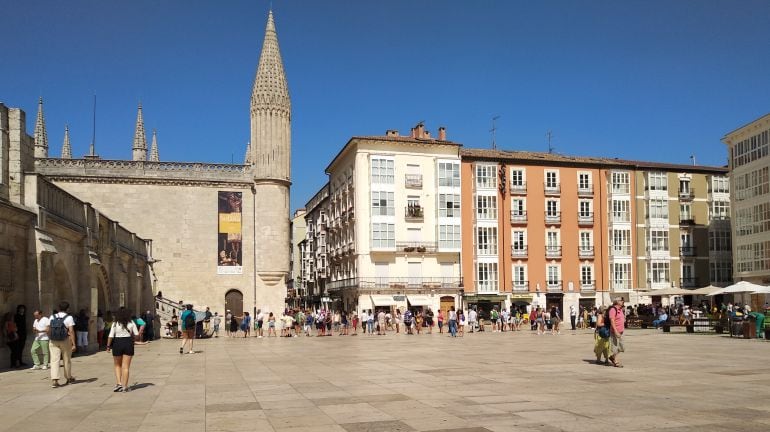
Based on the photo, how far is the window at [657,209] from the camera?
6075 cm

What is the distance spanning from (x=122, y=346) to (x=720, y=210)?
6046 centimetres

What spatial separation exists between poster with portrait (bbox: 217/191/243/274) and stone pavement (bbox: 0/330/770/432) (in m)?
28.0

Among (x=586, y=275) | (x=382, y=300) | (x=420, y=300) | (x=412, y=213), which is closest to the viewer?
(x=382, y=300)

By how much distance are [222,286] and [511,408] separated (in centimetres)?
3908

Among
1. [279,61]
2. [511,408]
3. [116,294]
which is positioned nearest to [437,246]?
[279,61]

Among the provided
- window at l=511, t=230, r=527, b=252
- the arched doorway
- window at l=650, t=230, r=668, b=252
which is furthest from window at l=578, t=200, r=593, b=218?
the arched doorway

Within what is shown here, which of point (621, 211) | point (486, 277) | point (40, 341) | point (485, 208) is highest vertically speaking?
point (485, 208)

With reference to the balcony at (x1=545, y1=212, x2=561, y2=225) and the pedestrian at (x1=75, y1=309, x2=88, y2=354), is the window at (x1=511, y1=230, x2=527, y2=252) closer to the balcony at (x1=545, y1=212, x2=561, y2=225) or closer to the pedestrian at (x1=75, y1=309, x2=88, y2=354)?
the balcony at (x1=545, y1=212, x2=561, y2=225)

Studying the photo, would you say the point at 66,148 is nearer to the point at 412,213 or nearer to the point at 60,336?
the point at 412,213

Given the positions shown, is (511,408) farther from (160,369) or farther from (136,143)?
(136,143)

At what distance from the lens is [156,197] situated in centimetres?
4703

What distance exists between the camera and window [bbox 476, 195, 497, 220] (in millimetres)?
57594

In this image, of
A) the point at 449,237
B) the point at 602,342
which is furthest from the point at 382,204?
the point at 602,342

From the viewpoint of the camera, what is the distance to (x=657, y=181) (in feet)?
201
